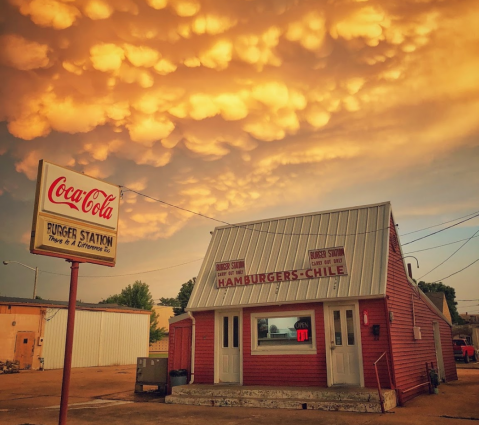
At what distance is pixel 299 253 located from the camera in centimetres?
1753

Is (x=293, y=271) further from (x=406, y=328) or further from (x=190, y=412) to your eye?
(x=190, y=412)

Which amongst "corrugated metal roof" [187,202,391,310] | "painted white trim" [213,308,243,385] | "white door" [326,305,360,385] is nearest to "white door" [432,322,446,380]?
"corrugated metal roof" [187,202,391,310]

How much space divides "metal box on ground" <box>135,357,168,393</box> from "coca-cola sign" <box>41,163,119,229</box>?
30.5 feet

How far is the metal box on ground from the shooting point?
60.6ft

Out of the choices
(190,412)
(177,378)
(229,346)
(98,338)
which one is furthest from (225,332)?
(98,338)

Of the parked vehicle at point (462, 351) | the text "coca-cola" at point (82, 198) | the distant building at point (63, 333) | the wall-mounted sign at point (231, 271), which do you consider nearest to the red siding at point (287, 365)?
the wall-mounted sign at point (231, 271)

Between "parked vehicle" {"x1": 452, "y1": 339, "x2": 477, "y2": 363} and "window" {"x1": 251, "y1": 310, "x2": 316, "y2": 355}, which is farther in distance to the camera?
"parked vehicle" {"x1": 452, "y1": 339, "x2": 477, "y2": 363}

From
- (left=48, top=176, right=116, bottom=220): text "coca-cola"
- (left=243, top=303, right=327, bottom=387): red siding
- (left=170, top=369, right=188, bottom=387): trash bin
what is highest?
(left=48, top=176, right=116, bottom=220): text "coca-cola"

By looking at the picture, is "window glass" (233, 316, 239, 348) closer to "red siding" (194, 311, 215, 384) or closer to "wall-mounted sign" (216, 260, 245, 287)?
"red siding" (194, 311, 215, 384)

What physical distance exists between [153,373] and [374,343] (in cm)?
939

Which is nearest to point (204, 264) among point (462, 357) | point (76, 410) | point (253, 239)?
point (253, 239)

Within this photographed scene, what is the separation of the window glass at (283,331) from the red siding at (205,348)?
200cm

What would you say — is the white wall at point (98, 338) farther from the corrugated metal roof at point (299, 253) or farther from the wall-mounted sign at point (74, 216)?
the wall-mounted sign at point (74, 216)

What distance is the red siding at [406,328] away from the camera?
15117 mm
